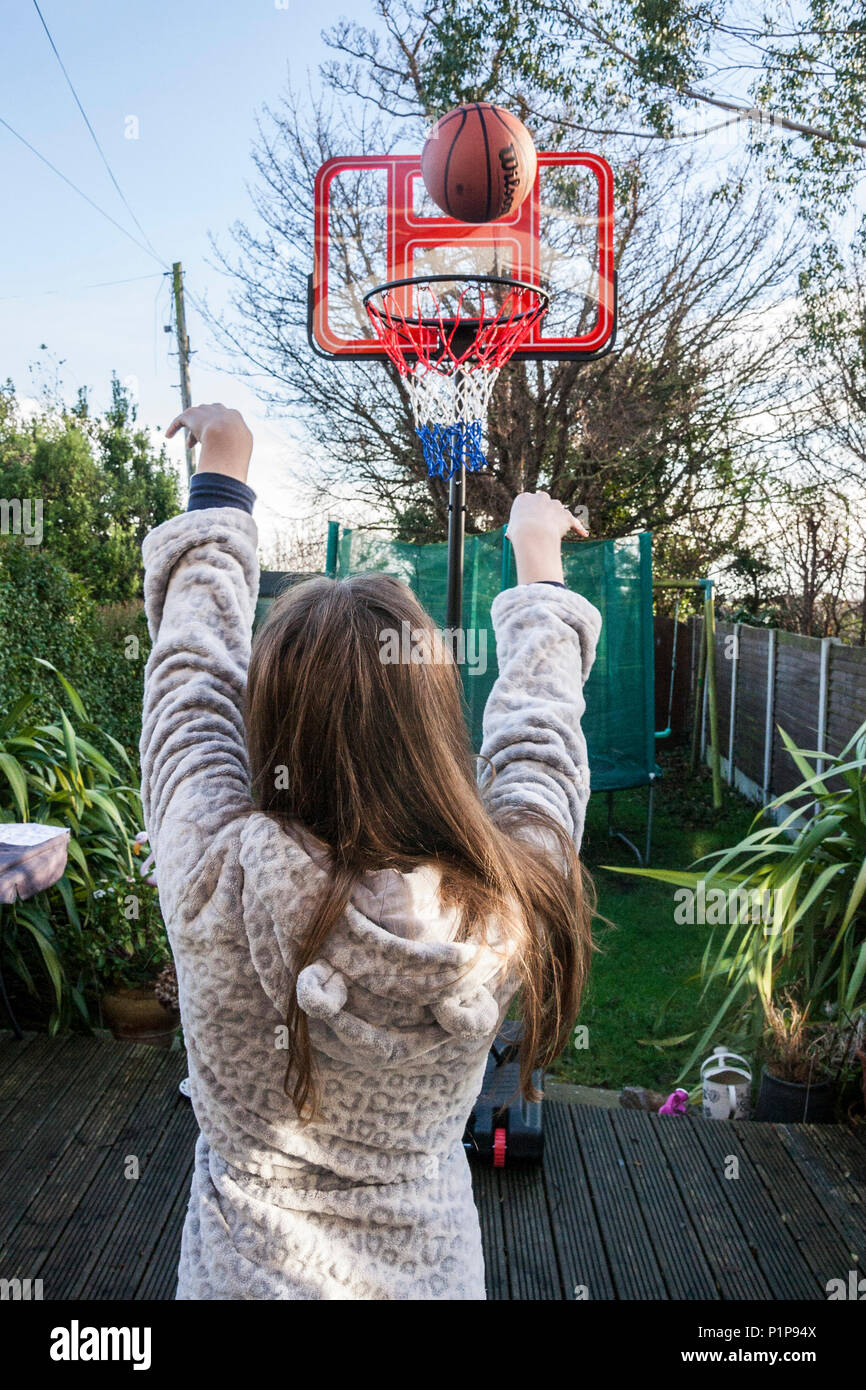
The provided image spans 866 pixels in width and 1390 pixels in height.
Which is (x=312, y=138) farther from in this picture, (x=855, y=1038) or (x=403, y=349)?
(x=855, y=1038)

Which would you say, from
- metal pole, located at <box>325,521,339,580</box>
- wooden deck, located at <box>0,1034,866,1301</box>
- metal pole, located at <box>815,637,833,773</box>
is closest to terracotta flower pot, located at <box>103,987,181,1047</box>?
wooden deck, located at <box>0,1034,866,1301</box>

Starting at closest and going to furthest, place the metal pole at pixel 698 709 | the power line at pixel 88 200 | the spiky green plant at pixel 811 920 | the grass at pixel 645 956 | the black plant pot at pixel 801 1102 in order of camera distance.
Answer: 1. the black plant pot at pixel 801 1102
2. the spiky green plant at pixel 811 920
3. the grass at pixel 645 956
4. the metal pole at pixel 698 709
5. the power line at pixel 88 200

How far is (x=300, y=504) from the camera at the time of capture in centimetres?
965

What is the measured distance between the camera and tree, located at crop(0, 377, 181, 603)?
10.7 metres

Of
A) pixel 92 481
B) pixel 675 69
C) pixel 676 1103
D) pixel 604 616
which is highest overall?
pixel 675 69

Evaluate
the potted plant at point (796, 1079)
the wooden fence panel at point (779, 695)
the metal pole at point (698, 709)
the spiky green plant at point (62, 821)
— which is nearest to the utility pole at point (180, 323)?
the metal pole at point (698, 709)

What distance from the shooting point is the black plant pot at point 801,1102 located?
2.46 metres

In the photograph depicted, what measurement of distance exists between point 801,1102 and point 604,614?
135 inches

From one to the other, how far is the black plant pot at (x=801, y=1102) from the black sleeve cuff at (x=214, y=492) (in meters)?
2.13

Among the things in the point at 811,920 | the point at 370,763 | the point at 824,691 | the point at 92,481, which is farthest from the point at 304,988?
the point at 92,481

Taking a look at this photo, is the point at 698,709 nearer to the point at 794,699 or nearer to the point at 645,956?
the point at 794,699

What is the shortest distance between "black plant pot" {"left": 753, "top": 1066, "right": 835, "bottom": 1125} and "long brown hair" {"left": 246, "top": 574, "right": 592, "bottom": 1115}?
1940mm

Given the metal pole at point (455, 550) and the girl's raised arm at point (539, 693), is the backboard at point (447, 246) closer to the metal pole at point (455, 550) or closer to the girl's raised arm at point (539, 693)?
the metal pole at point (455, 550)

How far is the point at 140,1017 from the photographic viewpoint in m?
2.85
